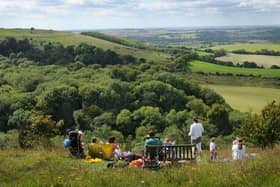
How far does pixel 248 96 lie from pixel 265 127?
172 feet

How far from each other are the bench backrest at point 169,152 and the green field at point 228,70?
96.9 metres

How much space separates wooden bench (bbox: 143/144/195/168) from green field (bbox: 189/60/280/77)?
9697cm

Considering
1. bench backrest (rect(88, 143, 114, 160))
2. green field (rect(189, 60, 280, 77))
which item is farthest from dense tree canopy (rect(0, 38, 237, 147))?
bench backrest (rect(88, 143, 114, 160))

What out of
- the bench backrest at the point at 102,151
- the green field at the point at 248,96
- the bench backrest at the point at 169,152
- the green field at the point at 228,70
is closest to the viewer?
the bench backrest at the point at 169,152

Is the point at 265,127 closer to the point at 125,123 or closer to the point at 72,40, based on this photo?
the point at 125,123

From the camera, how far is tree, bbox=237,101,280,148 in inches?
1428

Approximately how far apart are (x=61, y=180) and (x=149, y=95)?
269 ft

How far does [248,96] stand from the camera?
87750 mm

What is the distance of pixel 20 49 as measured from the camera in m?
140

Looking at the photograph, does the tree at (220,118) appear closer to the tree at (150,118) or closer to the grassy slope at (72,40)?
the tree at (150,118)

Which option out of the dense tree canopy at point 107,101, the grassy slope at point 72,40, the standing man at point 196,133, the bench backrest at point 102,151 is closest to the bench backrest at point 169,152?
the standing man at point 196,133

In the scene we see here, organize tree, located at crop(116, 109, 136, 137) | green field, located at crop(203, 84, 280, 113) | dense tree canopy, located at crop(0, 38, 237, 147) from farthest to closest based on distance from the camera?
1. green field, located at crop(203, 84, 280, 113)
2. tree, located at crop(116, 109, 136, 137)
3. dense tree canopy, located at crop(0, 38, 237, 147)

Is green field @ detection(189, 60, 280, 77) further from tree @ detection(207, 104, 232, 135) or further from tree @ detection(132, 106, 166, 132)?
tree @ detection(132, 106, 166, 132)

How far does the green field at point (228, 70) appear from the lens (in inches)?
4276
